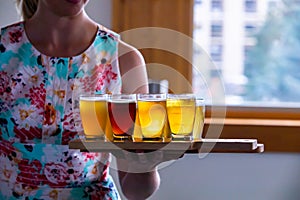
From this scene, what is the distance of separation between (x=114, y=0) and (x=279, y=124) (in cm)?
73

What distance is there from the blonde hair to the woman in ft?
0.27

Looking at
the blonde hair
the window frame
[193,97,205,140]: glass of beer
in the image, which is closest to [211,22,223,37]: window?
the window frame

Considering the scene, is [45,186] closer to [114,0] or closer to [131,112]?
[131,112]

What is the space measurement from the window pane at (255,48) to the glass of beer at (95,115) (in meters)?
1.28

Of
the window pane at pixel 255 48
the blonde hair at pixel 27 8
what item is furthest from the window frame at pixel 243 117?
the blonde hair at pixel 27 8

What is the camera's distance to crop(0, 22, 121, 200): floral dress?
1.26 meters

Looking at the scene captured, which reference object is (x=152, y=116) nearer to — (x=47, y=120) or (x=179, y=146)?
(x=179, y=146)

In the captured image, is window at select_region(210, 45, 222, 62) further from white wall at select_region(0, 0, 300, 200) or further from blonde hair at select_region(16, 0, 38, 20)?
blonde hair at select_region(16, 0, 38, 20)

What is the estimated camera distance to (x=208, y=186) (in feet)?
7.34

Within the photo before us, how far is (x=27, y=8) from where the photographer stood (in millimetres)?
1423

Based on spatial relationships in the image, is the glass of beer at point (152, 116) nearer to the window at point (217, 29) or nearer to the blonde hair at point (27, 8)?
the blonde hair at point (27, 8)

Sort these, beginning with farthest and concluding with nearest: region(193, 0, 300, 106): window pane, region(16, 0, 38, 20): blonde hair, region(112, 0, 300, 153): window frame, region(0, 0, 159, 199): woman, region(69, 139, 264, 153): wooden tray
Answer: region(193, 0, 300, 106): window pane < region(112, 0, 300, 153): window frame < region(16, 0, 38, 20): blonde hair < region(0, 0, 159, 199): woman < region(69, 139, 264, 153): wooden tray

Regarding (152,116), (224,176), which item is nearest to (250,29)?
(224,176)

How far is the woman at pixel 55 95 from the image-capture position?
4.14 feet
